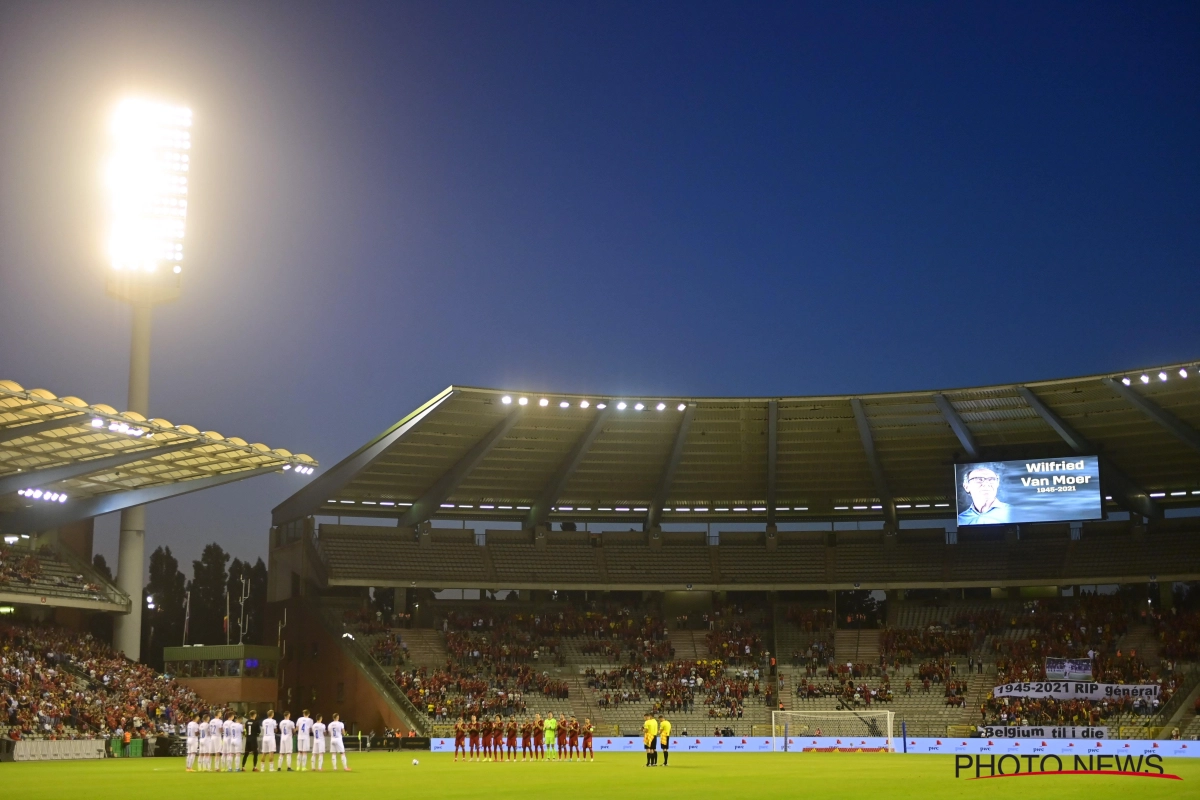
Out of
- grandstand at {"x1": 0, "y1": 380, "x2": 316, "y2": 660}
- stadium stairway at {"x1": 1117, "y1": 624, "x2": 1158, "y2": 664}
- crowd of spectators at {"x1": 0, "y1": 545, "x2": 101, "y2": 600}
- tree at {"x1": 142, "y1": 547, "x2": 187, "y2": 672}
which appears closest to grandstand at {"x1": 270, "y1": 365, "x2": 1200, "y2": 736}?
stadium stairway at {"x1": 1117, "y1": 624, "x2": 1158, "y2": 664}

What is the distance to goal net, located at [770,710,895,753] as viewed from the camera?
5253 cm

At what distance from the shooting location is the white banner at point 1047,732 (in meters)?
50.9

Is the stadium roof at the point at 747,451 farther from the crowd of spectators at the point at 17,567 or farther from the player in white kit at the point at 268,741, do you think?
the player in white kit at the point at 268,741

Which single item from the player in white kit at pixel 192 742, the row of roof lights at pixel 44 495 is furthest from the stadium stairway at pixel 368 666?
the player in white kit at pixel 192 742

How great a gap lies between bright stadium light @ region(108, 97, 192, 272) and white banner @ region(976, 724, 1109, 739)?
138 feet

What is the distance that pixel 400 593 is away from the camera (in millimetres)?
65188

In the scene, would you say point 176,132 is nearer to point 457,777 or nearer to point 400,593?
point 400,593

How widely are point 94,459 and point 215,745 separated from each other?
17.0 m

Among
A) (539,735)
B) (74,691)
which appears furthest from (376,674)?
(539,735)

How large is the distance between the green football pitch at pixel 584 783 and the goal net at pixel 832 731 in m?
16.7

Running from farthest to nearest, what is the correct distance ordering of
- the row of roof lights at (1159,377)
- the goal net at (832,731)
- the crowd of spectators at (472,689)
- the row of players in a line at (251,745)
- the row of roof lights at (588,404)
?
the crowd of spectators at (472,689), the row of roof lights at (588,404), the goal net at (832,731), the row of roof lights at (1159,377), the row of players in a line at (251,745)

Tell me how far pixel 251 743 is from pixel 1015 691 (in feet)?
122

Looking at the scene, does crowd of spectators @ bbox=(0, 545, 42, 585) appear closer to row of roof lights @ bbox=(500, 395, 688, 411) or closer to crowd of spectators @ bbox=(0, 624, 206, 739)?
crowd of spectators @ bbox=(0, 624, 206, 739)

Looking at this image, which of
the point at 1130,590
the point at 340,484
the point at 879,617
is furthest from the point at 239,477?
the point at 1130,590
